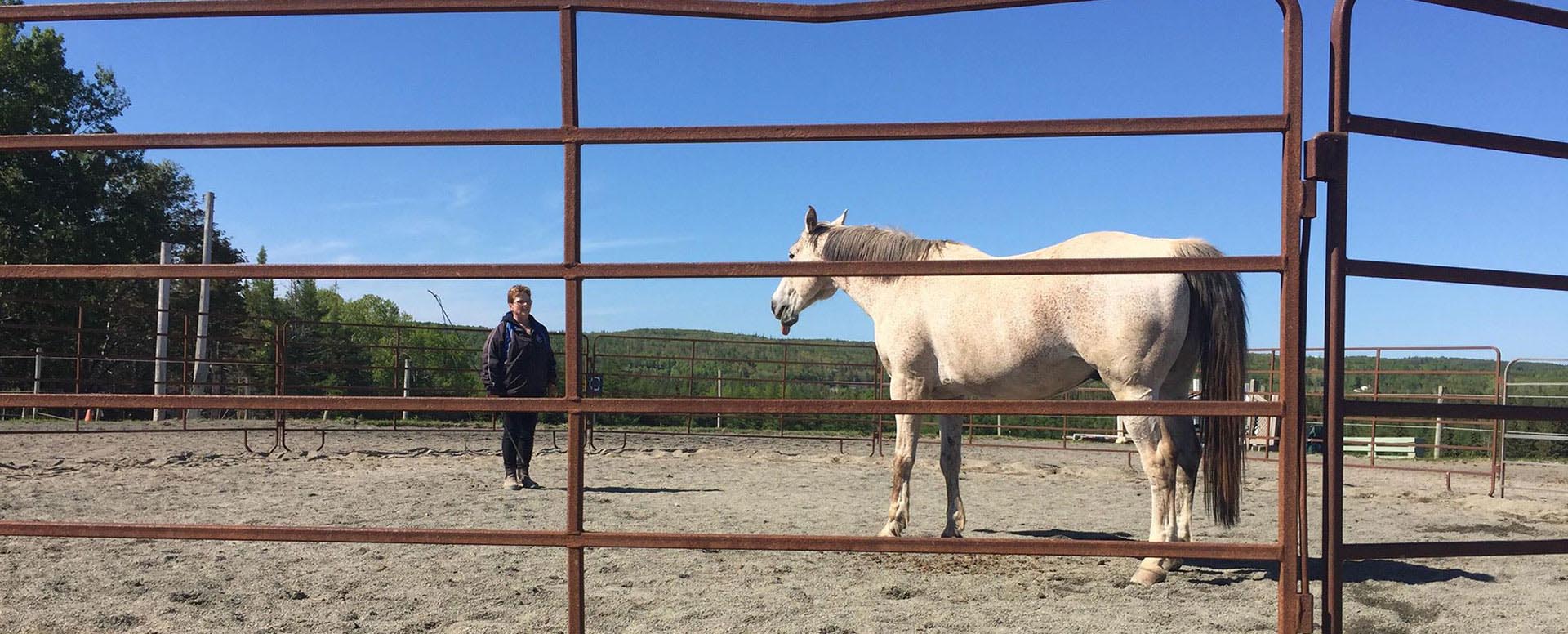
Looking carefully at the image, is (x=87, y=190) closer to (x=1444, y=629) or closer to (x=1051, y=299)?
(x=1051, y=299)

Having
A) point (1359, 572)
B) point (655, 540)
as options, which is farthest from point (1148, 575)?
point (655, 540)

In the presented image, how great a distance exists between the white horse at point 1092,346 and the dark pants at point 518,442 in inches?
111

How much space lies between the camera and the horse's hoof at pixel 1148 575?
12.0 ft

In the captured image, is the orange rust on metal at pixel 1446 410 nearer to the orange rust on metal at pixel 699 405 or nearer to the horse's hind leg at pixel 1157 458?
the orange rust on metal at pixel 699 405

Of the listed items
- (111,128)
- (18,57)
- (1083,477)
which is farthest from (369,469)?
(111,128)

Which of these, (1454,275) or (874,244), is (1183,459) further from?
(1454,275)

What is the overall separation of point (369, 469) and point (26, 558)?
3.97 metres

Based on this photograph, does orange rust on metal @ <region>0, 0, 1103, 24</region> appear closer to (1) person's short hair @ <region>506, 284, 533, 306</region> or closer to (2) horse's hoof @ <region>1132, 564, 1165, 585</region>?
(2) horse's hoof @ <region>1132, 564, 1165, 585</region>

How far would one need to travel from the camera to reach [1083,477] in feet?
28.1

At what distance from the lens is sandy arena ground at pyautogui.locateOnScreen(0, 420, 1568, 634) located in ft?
9.89

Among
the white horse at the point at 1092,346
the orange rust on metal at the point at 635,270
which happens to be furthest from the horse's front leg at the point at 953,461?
the orange rust on metal at the point at 635,270

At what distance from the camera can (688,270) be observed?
2.02m

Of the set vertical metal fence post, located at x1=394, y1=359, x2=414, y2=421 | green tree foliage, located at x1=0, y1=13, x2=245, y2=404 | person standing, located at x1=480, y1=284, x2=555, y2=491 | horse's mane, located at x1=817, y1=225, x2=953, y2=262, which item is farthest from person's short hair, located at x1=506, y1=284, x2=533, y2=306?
green tree foliage, located at x1=0, y1=13, x2=245, y2=404

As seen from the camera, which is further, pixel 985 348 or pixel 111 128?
pixel 111 128
